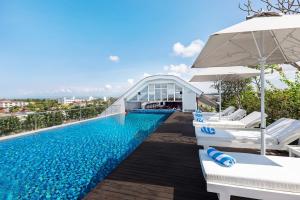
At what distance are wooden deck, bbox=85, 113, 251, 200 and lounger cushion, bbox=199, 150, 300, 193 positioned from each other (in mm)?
570

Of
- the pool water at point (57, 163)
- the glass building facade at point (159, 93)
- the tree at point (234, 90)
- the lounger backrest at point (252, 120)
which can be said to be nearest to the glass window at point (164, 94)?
the glass building facade at point (159, 93)

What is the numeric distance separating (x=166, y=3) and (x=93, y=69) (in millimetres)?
31030

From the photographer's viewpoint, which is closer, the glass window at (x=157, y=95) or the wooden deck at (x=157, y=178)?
the wooden deck at (x=157, y=178)

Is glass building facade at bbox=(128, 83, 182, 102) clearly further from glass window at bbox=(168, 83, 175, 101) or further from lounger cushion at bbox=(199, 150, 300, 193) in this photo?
lounger cushion at bbox=(199, 150, 300, 193)

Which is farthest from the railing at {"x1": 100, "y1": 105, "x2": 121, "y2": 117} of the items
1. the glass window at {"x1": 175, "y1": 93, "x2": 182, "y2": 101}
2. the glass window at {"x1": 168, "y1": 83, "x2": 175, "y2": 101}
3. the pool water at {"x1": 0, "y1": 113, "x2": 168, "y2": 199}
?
the pool water at {"x1": 0, "y1": 113, "x2": 168, "y2": 199}

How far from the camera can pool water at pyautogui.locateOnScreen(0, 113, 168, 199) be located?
4.72 meters

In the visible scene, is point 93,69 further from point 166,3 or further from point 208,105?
point 166,3

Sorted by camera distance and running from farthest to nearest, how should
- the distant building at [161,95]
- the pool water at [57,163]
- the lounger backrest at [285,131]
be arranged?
the distant building at [161,95] < the lounger backrest at [285,131] < the pool water at [57,163]

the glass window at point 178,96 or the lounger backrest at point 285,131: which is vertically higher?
the glass window at point 178,96

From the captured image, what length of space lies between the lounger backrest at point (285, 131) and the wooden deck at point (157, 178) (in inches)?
81.9

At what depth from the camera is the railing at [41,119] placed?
10.9 m

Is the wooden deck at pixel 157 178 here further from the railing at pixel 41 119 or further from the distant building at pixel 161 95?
the distant building at pixel 161 95

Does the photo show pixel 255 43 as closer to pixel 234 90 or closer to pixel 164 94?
pixel 234 90

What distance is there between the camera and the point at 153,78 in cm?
2503
